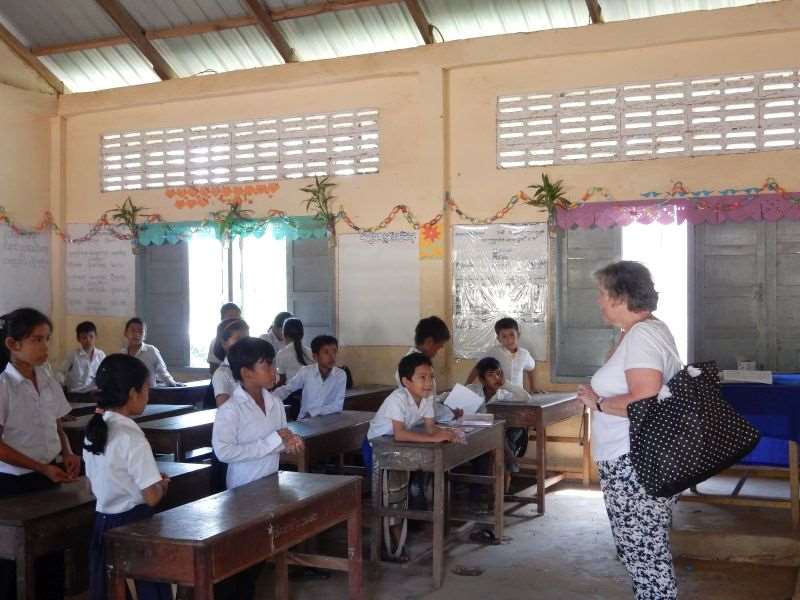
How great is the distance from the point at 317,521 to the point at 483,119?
4680mm

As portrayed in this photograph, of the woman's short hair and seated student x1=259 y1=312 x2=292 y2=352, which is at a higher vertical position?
the woman's short hair

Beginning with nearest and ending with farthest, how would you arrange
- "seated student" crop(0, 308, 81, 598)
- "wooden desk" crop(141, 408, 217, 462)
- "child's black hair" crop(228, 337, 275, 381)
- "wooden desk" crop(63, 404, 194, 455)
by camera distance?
"seated student" crop(0, 308, 81, 598), "child's black hair" crop(228, 337, 275, 381), "wooden desk" crop(141, 408, 217, 462), "wooden desk" crop(63, 404, 194, 455)

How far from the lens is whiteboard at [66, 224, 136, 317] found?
8.60 m

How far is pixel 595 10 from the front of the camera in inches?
262

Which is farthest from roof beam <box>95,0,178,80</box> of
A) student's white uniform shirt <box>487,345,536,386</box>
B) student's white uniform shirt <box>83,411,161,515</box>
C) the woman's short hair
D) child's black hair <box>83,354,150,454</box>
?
the woman's short hair

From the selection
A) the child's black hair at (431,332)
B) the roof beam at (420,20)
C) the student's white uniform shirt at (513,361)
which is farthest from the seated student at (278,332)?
the roof beam at (420,20)

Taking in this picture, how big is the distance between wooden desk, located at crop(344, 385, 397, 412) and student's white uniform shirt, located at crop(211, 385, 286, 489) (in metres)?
2.95

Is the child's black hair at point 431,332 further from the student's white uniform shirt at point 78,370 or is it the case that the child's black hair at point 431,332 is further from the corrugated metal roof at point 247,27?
the student's white uniform shirt at point 78,370

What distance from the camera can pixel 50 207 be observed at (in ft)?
29.1

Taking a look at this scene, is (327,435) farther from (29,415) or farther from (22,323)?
(22,323)

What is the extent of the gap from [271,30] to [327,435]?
4.33 meters

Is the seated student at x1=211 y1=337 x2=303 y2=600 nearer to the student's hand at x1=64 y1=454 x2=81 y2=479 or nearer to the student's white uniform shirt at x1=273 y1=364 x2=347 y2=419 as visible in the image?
the student's hand at x1=64 y1=454 x2=81 y2=479

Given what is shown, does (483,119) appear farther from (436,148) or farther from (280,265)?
(280,265)

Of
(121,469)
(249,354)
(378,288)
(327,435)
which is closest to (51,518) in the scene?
(121,469)
